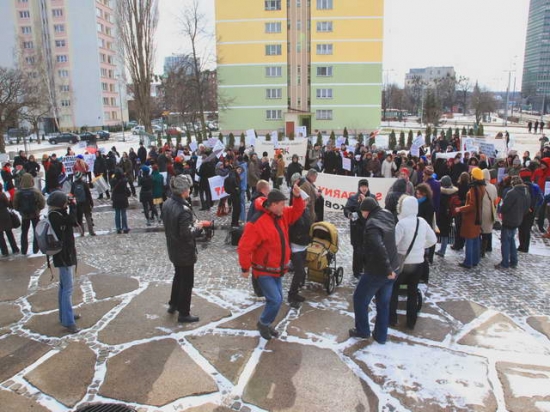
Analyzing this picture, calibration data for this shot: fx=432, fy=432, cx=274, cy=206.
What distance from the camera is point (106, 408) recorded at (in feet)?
13.7

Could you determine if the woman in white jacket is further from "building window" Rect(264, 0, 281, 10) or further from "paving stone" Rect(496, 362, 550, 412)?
"building window" Rect(264, 0, 281, 10)

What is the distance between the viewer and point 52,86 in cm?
6225

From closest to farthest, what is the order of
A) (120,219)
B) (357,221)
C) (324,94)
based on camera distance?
(357,221) → (120,219) → (324,94)

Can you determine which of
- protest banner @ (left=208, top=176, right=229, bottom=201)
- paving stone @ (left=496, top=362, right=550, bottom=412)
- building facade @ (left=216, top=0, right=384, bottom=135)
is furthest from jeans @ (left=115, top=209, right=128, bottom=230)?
building facade @ (left=216, top=0, right=384, bottom=135)

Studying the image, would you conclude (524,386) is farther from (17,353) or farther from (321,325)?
(17,353)

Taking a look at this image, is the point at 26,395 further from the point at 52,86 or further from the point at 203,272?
the point at 52,86

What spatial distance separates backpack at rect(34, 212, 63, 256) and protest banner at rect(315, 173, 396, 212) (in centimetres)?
675

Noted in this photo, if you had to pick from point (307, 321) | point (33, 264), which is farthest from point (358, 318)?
point (33, 264)

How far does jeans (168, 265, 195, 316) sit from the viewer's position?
5.69 metres

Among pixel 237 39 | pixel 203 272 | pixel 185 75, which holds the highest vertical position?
pixel 237 39

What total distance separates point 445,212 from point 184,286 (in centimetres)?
571

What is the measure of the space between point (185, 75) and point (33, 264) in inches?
1521

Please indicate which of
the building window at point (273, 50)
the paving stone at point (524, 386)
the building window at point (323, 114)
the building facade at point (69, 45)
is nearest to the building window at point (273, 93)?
the building window at point (273, 50)

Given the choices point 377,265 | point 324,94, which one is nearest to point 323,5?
point 324,94
